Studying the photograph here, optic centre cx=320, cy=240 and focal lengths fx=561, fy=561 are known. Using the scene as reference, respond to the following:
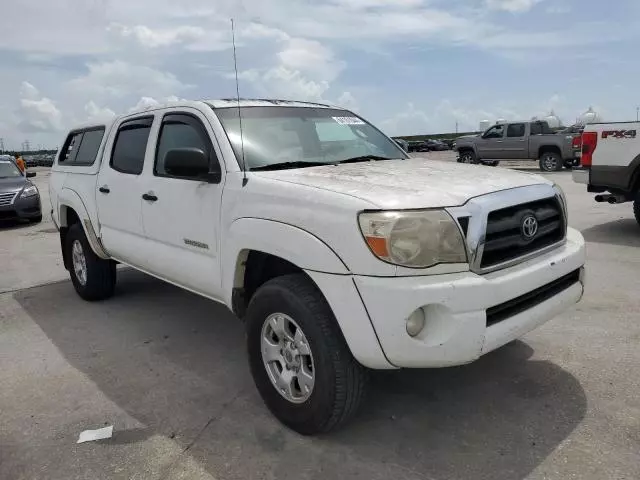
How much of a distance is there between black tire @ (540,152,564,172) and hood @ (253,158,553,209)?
17964 millimetres

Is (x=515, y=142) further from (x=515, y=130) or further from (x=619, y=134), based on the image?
(x=619, y=134)

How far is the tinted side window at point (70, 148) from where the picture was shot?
595 cm

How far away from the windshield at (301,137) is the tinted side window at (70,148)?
9.38 ft

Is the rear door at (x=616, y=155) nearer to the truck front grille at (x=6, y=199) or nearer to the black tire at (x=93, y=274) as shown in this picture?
the black tire at (x=93, y=274)

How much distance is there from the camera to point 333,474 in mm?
2658

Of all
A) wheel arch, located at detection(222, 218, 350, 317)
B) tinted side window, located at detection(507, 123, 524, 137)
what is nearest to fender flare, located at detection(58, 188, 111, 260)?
wheel arch, located at detection(222, 218, 350, 317)

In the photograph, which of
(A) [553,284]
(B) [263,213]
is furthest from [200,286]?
(A) [553,284]

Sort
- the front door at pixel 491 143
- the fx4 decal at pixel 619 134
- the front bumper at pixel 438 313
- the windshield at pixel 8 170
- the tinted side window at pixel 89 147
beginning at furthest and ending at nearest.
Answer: the front door at pixel 491 143 < the windshield at pixel 8 170 < the fx4 decal at pixel 619 134 < the tinted side window at pixel 89 147 < the front bumper at pixel 438 313

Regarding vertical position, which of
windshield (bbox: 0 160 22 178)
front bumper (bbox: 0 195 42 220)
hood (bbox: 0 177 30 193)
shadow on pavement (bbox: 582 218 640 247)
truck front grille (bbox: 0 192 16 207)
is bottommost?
shadow on pavement (bbox: 582 218 640 247)

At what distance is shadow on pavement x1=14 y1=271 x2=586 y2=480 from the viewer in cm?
273

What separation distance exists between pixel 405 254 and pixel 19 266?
22.8ft

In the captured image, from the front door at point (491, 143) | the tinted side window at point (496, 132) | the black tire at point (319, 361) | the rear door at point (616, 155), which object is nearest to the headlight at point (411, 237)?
the black tire at point (319, 361)

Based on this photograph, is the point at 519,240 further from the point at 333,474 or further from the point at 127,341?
the point at 127,341

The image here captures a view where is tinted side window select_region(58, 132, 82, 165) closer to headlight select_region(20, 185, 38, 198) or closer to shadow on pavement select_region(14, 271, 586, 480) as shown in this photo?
shadow on pavement select_region(14, 271, 586, 480)
